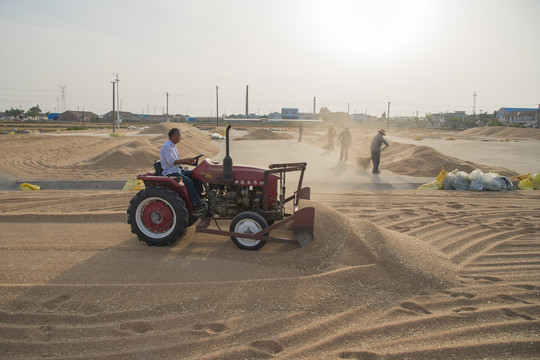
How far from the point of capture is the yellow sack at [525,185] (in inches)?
406

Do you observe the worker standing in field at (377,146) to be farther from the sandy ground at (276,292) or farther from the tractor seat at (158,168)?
the tractor seat at (158,168)

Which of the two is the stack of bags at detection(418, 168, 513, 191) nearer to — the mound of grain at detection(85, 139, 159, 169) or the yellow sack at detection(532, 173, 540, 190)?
the yellow sack at detection(532, 173, 540, 190)

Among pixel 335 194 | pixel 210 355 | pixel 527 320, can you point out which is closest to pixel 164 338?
pixel 210 355

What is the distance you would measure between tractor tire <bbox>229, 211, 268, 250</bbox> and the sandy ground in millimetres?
118

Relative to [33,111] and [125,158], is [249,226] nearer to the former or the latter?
[125,158]

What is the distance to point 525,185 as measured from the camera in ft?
34.0

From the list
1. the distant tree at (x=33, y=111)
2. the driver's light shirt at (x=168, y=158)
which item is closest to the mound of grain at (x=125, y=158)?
the driver's light shirt at (x=168, y=158)

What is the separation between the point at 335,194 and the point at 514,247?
438 centimetres

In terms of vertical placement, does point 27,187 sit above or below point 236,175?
below

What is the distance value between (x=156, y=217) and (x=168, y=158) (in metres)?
0.82

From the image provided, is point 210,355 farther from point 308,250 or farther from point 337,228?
point 337,228

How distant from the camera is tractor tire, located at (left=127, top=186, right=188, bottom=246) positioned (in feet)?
16.8

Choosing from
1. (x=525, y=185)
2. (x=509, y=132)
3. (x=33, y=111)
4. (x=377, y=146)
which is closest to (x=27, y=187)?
(x=377, y=146)

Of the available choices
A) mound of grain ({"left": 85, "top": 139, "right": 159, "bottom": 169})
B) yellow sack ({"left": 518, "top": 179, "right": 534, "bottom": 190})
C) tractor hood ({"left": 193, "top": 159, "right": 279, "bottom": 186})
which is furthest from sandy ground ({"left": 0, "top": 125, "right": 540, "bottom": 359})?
mound of grain ({"left": 85, "top": 139, "right": 159, "bottom": 169})
